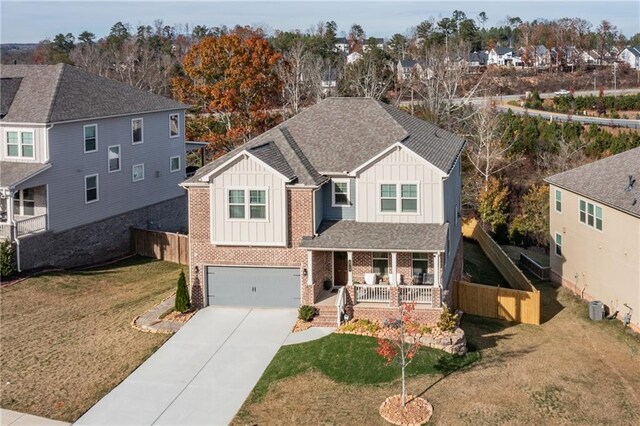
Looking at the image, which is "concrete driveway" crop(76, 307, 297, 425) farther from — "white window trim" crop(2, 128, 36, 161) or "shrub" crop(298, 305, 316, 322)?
"white window trim" crop(2, 128, 36, 161)

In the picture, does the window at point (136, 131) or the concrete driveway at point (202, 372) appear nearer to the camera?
the concrete driveway at point (202, 372)

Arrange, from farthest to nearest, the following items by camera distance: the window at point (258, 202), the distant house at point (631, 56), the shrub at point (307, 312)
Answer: the distant house at point (631, 56) → the window at point (258, 202) → the shrub at point (307, 312)

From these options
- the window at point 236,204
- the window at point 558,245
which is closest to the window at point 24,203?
the window at point 236,204

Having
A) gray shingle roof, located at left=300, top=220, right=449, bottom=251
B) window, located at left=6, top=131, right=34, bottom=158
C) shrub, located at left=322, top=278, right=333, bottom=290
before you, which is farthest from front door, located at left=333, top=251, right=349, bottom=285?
window, located at left=6, top=131, right=34, bottom=158

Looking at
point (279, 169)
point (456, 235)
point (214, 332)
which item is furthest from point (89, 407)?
point (456, 235)

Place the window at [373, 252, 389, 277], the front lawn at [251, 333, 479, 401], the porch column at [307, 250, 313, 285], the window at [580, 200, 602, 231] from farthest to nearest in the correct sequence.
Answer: the window at [580, 200, 602, 231]
the window at [373, 252, 389, 277]
the porch column at [307, 250, 313, 285]
the front lawn at [251, 333, 479, 401]

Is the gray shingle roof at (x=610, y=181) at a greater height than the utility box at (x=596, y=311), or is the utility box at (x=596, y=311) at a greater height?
the gray shingle roof at (x=610, y=181)

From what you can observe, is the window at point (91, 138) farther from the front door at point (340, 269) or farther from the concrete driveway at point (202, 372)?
the front door at point (340, 269)
